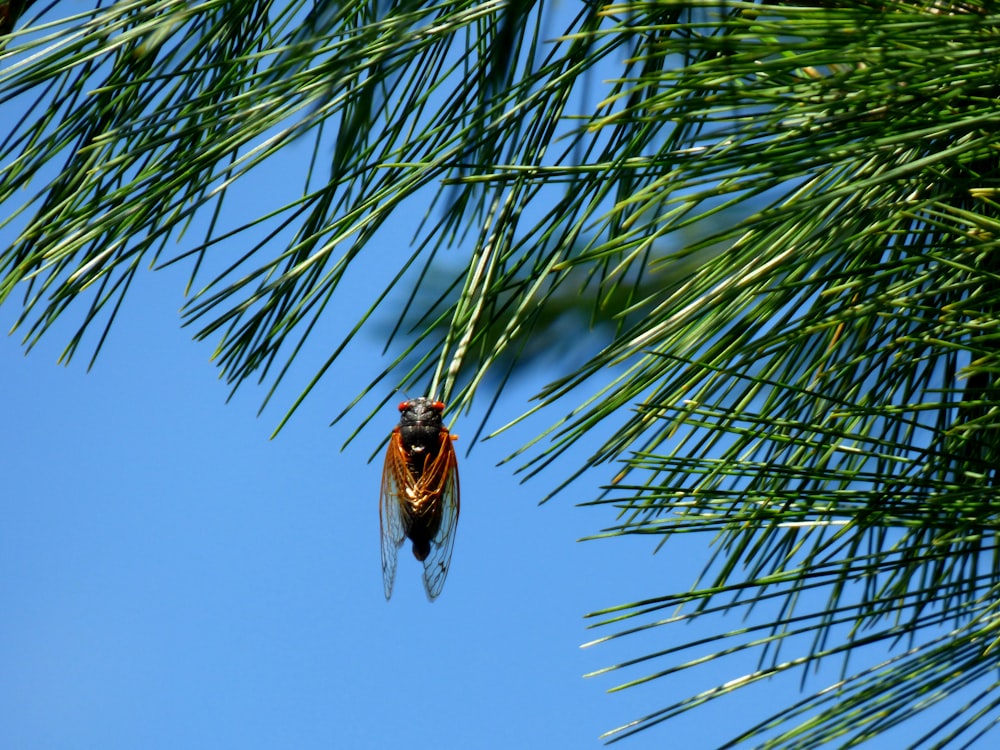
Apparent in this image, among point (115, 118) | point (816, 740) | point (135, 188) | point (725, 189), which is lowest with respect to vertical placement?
point (816, 740)

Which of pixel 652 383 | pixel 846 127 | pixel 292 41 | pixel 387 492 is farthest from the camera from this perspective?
pixel 387 492

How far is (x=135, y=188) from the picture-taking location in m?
0.69

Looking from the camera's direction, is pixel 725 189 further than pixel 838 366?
No

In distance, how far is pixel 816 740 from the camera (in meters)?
0.61

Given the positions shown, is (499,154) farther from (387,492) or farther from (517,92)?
(387,492)

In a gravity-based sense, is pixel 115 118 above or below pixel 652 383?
above

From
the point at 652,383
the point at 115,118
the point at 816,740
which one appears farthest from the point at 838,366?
the point at 115,118

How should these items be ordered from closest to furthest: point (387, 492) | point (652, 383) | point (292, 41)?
point (292, 41) < point (652, 383) < point (387, 492)

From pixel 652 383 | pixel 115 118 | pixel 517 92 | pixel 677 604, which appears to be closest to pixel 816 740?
pixel 677 604

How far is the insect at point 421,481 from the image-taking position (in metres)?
0.73

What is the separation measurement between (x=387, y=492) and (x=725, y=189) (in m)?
0.37

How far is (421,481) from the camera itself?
2.51ft

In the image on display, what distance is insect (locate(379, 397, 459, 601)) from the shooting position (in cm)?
73

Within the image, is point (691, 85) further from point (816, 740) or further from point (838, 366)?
point (816, 740)
